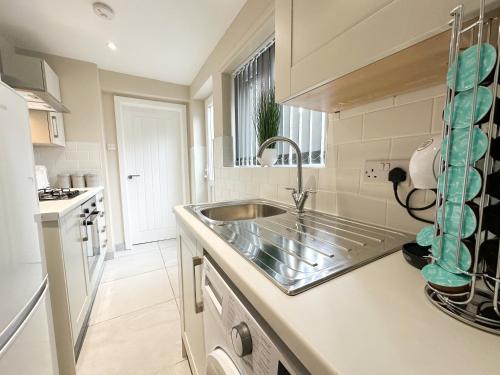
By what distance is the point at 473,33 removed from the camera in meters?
0.39

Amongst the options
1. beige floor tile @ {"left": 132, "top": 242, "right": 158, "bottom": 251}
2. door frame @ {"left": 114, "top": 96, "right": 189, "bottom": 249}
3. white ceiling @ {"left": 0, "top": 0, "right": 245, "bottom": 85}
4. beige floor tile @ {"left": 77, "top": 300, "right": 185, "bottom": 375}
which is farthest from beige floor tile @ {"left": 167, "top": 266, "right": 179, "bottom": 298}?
white ceiling @ {"left": 0, "top": 0, "right": 245, "bottom": 85}

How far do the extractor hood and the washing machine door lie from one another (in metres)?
2.25

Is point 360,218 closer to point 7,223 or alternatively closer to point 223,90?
point 7,223

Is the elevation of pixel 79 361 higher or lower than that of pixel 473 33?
lower

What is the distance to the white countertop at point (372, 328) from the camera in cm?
27

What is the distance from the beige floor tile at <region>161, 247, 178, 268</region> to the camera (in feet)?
8.34

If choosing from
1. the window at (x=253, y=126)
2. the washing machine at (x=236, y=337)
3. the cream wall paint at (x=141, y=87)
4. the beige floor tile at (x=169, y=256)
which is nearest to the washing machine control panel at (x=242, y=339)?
the washing machine at (x=236, y=337)

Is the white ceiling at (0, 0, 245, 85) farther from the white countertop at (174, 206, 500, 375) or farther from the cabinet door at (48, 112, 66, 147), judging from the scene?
the white countertop at (174, 206, 500, 375)

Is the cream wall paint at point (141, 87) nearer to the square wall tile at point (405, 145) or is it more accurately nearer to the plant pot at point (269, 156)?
the plant pot at point (269, 156)

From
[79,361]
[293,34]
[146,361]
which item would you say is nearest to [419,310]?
[293,34]

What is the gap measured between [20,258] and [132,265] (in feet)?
6.64

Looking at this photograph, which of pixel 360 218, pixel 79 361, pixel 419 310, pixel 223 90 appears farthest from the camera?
pixel 223 90

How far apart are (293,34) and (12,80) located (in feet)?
6.86

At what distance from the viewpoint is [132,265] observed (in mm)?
2523
